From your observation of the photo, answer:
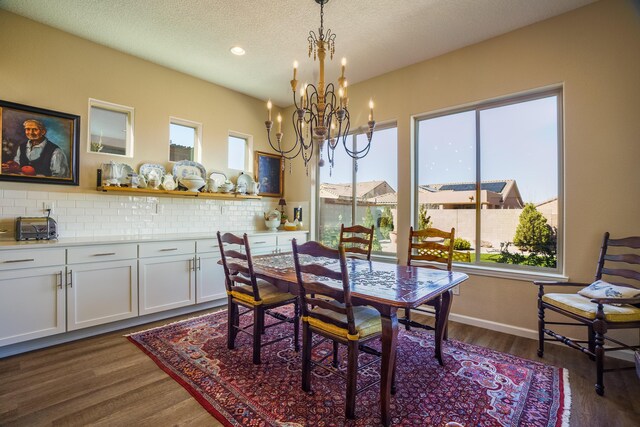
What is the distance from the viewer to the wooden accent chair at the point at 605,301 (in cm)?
208

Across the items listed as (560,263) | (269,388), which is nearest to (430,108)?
(560,263)

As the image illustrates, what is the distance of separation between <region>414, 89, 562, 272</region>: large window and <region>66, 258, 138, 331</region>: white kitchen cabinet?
3.34m

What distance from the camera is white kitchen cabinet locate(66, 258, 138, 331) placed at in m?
2.79

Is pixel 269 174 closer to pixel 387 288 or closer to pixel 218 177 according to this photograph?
pixel 218 177

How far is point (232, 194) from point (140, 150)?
1.25 m

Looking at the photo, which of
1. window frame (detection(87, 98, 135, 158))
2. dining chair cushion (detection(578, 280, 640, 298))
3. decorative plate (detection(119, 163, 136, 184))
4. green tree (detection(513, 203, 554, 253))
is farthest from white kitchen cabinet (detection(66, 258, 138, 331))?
dining chair cushion (detection(578, 280, 640, 298))

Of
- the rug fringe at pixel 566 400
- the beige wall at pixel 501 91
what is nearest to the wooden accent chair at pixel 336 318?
the rug fringe at pixel 566 400

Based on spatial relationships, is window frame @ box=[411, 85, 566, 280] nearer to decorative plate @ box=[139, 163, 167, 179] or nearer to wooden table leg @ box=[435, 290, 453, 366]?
wooden table leg @ box=[435, 290, 453, 366]

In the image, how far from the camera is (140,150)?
3.73m

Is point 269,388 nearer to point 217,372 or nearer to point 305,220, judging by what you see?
point 217,372

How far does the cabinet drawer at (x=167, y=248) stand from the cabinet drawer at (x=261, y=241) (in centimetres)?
80

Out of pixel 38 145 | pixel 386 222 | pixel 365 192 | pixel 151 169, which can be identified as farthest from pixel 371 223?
pixel 38 145

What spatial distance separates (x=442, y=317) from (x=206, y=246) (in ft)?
8.99

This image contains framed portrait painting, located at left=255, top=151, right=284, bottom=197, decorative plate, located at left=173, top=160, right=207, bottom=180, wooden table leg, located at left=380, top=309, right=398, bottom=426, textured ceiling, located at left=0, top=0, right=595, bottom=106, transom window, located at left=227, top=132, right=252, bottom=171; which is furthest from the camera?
framed portrait painting, located at left=255, top=151, right=284, bottom=197
